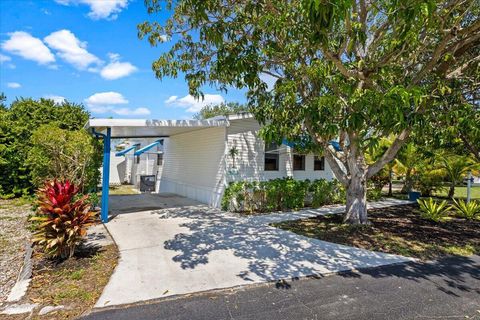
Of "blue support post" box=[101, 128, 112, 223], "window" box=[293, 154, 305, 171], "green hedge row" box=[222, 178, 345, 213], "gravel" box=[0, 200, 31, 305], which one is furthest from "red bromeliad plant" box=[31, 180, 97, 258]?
"window" box=[293, 154, 305, 171]

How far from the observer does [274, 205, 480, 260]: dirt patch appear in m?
6.70

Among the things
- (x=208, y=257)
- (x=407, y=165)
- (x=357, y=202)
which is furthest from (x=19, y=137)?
(x=407, y=165)

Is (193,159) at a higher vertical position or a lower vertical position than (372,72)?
lower

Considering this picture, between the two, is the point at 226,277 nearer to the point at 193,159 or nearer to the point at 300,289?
the point at 300,289

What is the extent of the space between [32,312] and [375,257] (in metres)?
6.03

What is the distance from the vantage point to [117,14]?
28.5 ft

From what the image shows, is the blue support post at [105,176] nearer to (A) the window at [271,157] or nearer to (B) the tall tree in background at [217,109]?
(A) the window at [271,157]

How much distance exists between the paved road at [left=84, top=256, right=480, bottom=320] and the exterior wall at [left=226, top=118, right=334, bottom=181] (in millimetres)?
6973

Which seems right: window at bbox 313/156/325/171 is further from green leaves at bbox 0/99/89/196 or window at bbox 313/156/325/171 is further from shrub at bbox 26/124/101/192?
green leaves at bbox 0/99/89/196

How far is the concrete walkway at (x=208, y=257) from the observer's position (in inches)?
184

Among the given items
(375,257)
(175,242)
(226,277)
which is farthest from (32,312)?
(375,257)

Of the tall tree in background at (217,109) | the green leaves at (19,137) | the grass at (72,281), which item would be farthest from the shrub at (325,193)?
the tall tree in background at (217,109)

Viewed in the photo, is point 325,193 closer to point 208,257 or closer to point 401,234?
point 401,234

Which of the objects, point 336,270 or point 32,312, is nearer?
point 32,312
